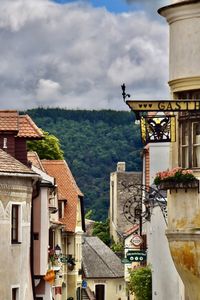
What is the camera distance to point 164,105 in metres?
28.9

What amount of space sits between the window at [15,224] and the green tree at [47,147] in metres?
51.6

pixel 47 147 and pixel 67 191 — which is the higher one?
pixel 47 147

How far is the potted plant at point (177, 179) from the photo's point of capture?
98.3ft

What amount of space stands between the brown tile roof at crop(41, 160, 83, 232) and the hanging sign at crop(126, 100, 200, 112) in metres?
63.8

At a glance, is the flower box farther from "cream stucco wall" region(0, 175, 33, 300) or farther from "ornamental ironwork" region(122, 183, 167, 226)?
"cream stucco wall" region(0, 175, 33, 300)

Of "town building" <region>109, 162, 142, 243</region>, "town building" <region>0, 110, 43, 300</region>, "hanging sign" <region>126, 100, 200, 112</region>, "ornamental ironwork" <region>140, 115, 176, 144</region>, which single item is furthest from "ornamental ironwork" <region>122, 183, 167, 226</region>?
"town building" <region>109, 162, 142, 243</region>

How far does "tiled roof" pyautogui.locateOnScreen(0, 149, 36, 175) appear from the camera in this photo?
50.4 metres

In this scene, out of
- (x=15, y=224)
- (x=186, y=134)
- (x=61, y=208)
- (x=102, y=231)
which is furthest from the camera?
(x=102, y=231)

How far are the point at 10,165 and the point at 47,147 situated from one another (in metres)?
55.0

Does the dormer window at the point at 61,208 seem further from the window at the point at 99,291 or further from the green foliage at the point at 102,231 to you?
the green foliage at the point at 102,231

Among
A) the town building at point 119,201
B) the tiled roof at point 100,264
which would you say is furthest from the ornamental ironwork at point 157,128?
the town building at point 119,201

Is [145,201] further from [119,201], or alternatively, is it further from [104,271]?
[119,201]

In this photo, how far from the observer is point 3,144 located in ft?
182

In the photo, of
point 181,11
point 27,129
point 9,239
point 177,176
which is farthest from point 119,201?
point 181,11
